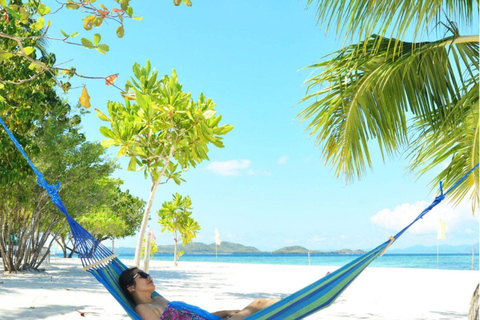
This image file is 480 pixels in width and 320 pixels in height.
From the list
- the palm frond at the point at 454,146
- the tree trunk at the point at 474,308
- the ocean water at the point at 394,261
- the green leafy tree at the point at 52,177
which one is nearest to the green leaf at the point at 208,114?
the palm frond at the point at 454,146

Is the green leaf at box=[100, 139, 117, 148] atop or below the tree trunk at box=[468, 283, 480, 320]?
atop

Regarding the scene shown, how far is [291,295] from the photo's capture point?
7.53ft

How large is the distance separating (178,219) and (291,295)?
1437cm

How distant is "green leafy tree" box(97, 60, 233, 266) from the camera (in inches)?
191

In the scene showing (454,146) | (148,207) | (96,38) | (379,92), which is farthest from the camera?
(148,207)

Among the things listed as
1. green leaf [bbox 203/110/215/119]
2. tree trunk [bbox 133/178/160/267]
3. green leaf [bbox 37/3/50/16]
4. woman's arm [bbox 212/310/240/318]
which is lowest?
woman's arm [bbox 212/310/240/318]

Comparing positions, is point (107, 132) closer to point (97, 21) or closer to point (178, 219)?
point (97, 21)

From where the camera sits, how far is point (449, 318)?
4.48m

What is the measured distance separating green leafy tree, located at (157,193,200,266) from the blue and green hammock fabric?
1380cm

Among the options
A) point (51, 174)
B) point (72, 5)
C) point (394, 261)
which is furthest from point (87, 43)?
point (394, 261)

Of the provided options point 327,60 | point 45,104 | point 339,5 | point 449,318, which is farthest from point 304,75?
point 45,104

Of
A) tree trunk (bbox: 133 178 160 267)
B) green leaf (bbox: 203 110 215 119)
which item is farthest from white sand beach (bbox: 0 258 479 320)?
green leaf (bbox: 203 110 215 119)

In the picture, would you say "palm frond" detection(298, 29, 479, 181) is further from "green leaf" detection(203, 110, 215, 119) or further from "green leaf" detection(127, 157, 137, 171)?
"green leaf" detection(127, 157, 137, 171)

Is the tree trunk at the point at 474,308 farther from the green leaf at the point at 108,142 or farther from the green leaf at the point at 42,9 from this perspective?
the green leaf at the point at 108,142
